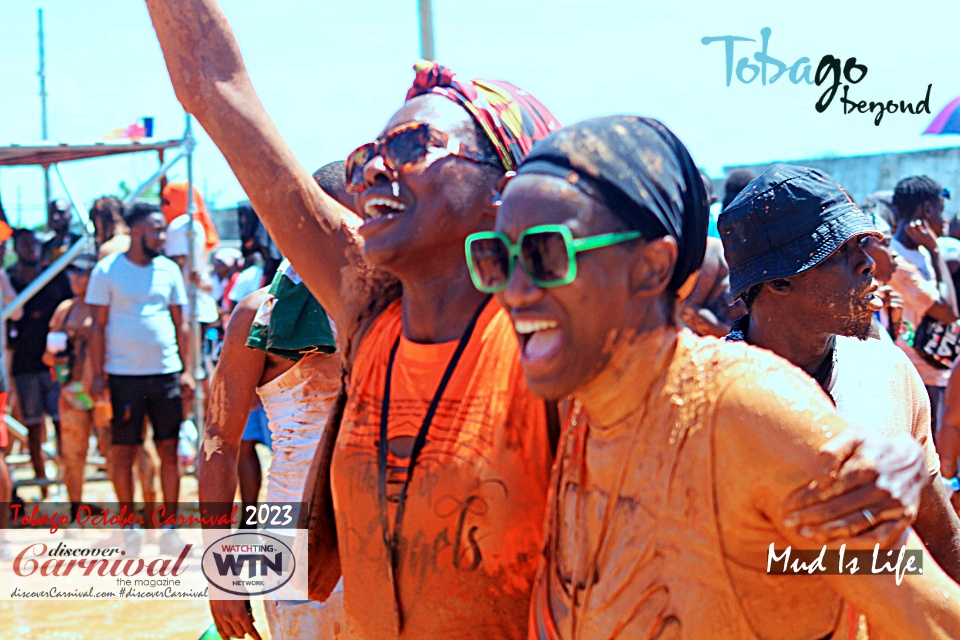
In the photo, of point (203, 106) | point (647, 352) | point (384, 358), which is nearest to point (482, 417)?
point (384, 358)

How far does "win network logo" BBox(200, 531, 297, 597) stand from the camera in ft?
11.4

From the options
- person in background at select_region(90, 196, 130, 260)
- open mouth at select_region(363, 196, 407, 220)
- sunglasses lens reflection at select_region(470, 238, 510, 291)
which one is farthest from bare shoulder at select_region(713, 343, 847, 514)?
person in background at select_region(90, 196, 130, 260)

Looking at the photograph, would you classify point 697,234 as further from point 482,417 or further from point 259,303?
point 259,303

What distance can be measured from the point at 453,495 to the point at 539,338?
546mm

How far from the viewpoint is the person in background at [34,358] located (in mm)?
8828

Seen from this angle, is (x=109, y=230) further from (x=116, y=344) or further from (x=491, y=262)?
(x=491, y=262)

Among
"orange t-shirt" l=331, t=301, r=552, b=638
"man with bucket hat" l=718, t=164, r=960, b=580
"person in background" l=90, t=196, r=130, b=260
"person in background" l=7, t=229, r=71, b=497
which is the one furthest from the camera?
"person in background" l=7, t=229, r=71, b=497

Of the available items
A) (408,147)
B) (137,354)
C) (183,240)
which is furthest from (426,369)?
(183,240)

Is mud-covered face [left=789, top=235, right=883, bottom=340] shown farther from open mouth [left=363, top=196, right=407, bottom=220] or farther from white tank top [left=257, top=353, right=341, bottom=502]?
white tank top [left=257, top=353, right=341, bottom=502]

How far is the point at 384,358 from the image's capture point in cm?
220

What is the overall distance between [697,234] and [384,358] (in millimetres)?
834

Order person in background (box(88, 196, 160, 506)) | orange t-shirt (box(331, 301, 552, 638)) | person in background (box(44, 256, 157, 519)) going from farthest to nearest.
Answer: person in background (box(88, 196, 160, 506)), person in background (box(44, 256, 157, 519)), orange t-shirt (box(331, 301, 552, 638))

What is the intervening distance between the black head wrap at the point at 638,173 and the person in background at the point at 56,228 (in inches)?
363

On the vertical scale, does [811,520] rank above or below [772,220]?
below
